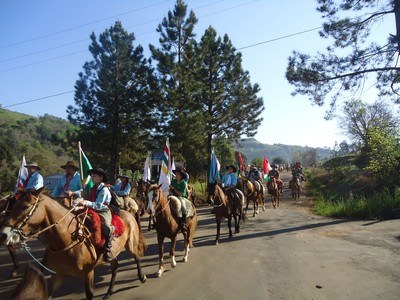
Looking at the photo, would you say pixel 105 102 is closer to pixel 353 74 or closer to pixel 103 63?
pixel 103 63

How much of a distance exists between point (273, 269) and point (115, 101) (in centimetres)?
1763

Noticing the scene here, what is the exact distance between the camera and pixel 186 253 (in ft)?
26.5

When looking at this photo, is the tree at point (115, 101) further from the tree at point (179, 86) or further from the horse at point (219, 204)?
the horse at point (219, 204)

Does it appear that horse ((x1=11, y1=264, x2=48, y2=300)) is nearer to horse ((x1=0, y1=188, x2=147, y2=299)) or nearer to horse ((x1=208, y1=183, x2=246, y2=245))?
horse ((x1=0, y1=188, x2=147, y2=299))

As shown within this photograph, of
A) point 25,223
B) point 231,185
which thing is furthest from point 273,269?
point 25,223

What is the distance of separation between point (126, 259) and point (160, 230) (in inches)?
59.7

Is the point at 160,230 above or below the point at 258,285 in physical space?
above

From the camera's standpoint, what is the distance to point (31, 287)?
1.78 m

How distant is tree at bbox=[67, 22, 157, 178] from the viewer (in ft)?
70.9

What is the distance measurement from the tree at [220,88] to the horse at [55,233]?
18468mm

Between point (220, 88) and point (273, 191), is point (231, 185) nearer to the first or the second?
point (273, 191)

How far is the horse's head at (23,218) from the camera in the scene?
383 centimetres

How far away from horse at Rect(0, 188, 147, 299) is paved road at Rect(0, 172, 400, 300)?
1.27 m

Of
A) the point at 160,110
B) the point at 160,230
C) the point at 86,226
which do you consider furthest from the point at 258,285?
the point at 160,110
